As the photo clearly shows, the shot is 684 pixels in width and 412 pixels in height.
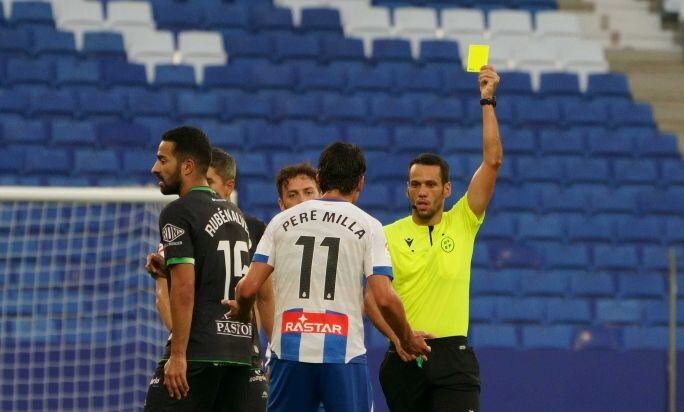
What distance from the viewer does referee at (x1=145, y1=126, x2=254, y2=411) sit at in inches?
200

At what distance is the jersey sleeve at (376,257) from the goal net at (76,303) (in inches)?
131

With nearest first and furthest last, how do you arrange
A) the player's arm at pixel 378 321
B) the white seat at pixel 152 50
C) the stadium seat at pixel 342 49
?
the player's arm at pixel 378 321 → the white seat at pixel 152 50 → the stadium seat at pixel 342 49

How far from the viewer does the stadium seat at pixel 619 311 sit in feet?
42.3

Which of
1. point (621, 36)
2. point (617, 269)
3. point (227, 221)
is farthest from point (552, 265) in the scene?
point (227, 221)

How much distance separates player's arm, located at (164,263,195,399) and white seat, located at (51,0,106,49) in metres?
10.3

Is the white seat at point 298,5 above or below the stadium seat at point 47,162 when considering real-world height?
above

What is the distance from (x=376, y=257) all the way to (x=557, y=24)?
12.2 m

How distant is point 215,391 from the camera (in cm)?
527

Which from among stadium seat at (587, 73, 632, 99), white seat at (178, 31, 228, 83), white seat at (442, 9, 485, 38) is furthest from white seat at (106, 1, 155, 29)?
stadium seat at (587, 73, 632, 99)

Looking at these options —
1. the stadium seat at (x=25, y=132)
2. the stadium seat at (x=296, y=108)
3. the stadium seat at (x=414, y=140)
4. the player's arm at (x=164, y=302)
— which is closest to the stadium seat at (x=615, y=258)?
the stadium seat at (x=414, y=140)

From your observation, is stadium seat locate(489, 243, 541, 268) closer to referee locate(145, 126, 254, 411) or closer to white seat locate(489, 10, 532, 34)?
white seat locate(489, 10, 532, 34)

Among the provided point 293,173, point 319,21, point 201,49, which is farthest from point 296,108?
point 293,173

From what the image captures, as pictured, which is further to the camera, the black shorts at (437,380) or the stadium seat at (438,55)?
the stadium seat at (438,55)

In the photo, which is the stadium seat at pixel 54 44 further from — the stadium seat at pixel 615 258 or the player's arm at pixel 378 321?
the player's arm at pixel 378 321
